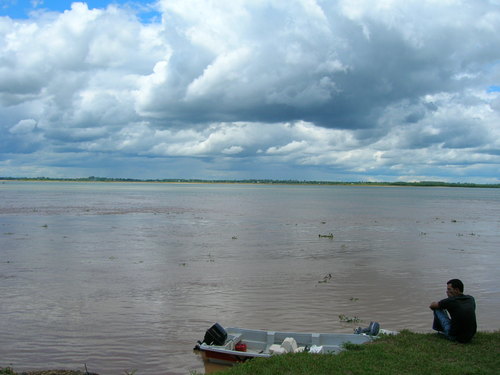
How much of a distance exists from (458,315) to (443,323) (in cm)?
70

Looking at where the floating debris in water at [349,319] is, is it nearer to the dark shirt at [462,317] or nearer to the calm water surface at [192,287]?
the calm water surface at [192,287]

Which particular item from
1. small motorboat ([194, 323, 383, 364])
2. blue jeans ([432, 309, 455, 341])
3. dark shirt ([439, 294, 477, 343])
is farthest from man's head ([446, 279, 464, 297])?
small motorboat ([194, 323, 383, 364])

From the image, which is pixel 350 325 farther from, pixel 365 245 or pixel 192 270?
pixel 365 245

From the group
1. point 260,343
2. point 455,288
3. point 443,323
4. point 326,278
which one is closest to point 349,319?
point 443,323

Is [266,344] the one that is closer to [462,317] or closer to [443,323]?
[443,323]

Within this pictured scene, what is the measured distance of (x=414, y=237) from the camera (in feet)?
128

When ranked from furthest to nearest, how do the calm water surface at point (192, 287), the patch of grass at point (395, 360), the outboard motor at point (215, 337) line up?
the calm water surface at point (192, 287) < the outboard motor at point (215, 337) < the patch of grass at point (395, 360)

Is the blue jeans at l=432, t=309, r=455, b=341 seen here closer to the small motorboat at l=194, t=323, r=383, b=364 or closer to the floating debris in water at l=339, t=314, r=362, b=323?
the small motorboat at l=194, t=323, r=383, b=364

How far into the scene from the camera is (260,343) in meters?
12.0

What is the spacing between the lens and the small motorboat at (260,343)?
1104 centimetres

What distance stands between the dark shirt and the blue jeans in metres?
0.14

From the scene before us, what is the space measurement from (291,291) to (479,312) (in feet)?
23.0

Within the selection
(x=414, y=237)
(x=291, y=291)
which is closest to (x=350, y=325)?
(x=291, y=291)

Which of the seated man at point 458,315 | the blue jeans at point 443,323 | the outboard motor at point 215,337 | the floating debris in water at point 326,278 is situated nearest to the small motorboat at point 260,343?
the outboard motor at point 215,337
